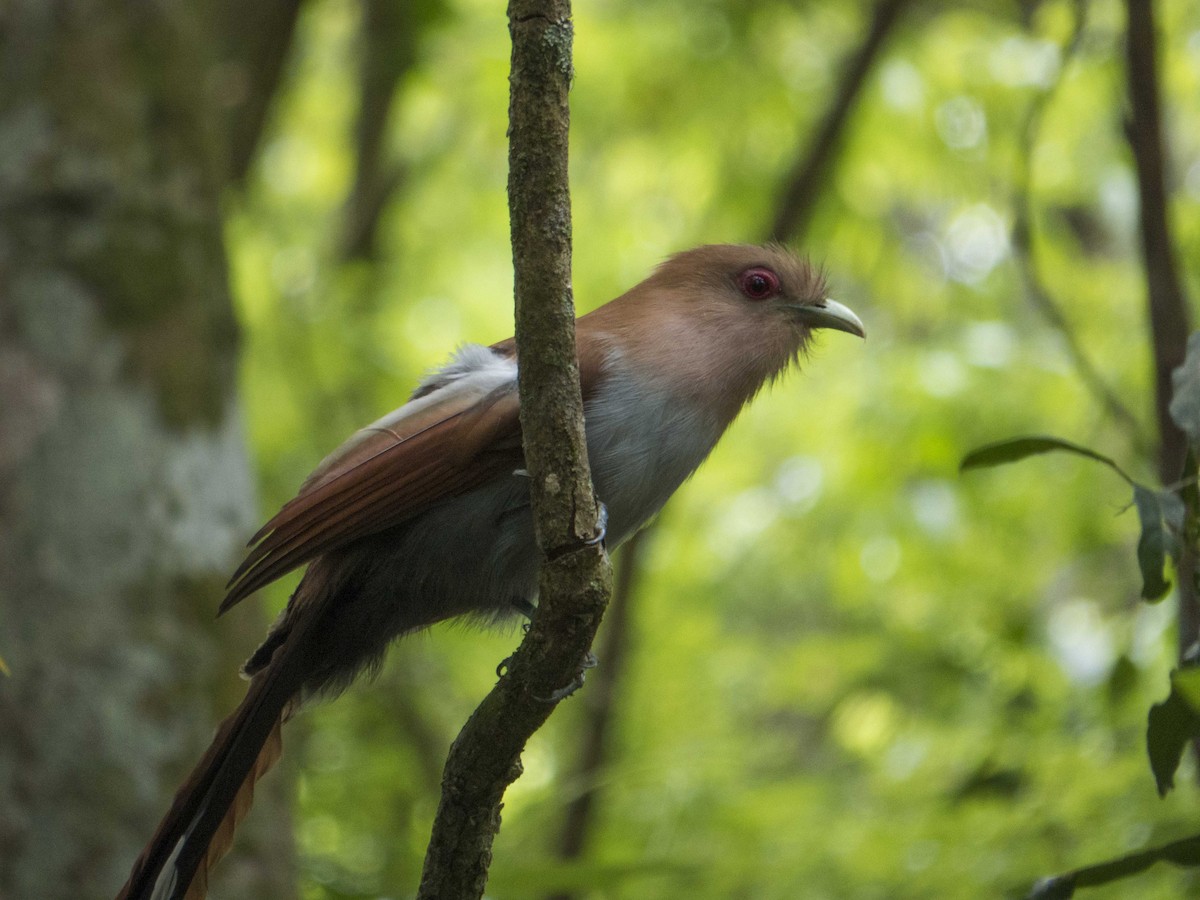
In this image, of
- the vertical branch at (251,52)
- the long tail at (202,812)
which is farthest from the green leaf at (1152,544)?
the vertical branch at (251,52)

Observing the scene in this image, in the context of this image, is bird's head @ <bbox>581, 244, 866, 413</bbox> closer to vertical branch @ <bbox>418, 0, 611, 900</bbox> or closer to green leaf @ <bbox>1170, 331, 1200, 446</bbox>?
vertical branch @ <bbox>418, 0, 611, 900</bbox>

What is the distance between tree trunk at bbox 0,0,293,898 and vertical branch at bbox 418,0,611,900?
1532 mm

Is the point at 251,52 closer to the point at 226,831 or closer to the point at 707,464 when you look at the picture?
the point at 707,464

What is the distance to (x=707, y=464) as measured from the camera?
719cm

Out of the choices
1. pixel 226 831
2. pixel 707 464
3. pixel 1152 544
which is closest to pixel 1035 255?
pixel 1152 544

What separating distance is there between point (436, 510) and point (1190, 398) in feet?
5.27

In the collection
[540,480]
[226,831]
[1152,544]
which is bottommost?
[226,831]

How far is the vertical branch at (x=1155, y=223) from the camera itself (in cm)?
295

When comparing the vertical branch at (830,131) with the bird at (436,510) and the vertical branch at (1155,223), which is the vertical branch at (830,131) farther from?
the bird at (436,510)

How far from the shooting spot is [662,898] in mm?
4535

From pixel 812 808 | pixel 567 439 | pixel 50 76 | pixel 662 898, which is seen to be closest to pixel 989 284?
pixel 812 808

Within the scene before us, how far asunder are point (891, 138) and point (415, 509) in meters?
4.95

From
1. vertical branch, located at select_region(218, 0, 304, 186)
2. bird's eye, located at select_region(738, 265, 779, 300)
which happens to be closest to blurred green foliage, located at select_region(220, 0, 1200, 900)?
vertical branch, located at select_region(218, 0, 304, 186)

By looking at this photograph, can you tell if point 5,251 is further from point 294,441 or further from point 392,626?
point 294,441
